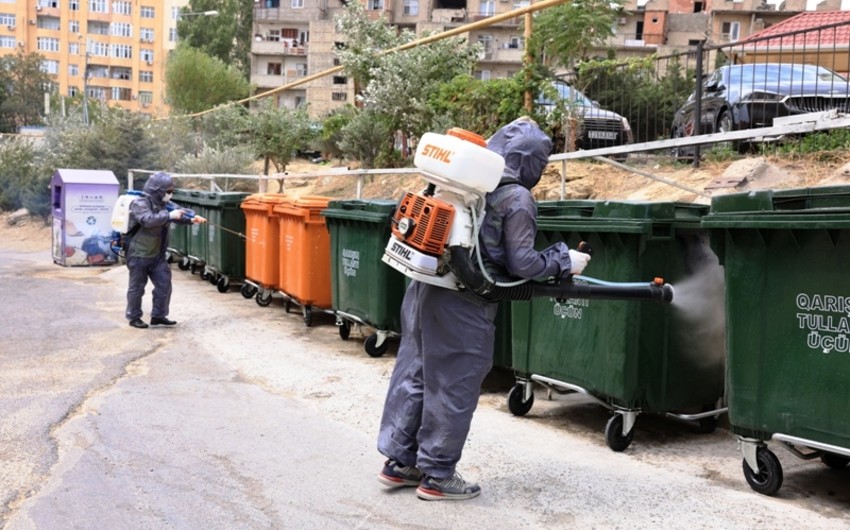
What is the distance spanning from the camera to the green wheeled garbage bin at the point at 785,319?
4.10m

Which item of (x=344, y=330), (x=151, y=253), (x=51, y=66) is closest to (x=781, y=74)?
(x=344, y=330)

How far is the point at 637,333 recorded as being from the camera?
526 cm

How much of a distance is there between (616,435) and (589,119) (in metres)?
7.39

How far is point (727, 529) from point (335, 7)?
74262 mm

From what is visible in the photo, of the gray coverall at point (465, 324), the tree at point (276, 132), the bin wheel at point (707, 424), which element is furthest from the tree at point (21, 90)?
the gray coverall at point (465, 324)

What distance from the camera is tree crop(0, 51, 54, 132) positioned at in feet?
260

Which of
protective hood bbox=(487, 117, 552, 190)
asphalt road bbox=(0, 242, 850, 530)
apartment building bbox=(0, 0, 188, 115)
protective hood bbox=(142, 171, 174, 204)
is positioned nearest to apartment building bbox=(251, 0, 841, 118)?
apartment building bbox=(0, 0, 188, 115)

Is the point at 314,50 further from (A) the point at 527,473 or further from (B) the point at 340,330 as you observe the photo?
(A) the point at 527,473

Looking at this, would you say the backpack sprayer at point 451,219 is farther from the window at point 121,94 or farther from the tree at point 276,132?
the window at point 121,94

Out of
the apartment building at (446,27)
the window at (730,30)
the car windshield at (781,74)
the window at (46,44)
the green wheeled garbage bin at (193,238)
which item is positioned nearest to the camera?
the car windshield at (781,74)

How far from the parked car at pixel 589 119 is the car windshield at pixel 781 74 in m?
1.54

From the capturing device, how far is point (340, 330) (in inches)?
369

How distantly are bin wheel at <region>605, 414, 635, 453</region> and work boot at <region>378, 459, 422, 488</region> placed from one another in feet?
4.41

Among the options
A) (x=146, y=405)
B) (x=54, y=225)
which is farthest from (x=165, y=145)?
(x=146, y=405)
